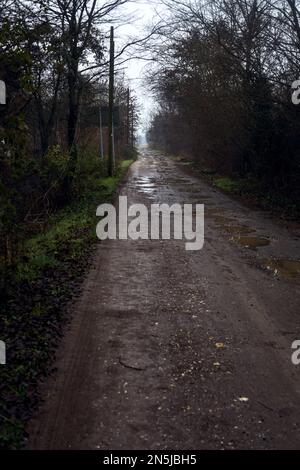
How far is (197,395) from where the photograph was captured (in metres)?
4.32

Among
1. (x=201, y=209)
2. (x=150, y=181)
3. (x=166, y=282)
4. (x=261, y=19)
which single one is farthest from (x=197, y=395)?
(x=150, y=181)

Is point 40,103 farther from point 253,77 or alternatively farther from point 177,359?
point 177,359

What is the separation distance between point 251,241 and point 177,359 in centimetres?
617

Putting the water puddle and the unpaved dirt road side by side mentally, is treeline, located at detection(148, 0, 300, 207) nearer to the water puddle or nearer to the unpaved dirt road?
the water puddle

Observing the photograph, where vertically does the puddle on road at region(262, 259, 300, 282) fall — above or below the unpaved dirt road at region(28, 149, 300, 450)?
above

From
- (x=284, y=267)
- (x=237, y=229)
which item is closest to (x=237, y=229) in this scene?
(x=237, y=229)

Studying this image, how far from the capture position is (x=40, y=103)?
1587 cm

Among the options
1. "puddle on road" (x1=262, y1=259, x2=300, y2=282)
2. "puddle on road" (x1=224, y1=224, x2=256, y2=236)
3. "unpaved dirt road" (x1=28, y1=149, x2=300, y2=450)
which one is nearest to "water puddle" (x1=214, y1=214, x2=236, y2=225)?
"puddle on road" (x1=224, y1=224, x2=256, y2=236)

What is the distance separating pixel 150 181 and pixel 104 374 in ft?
63.2

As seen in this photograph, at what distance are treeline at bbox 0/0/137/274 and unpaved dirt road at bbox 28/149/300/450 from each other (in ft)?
5.63

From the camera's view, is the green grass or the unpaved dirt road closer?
the unpaved dirt road

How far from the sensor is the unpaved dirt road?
3801 mm

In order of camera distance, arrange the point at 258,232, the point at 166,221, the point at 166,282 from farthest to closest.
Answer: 1. the point at 166,221
2. the point at 258,232
3. the point at 166,282

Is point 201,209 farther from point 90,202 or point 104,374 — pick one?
point 104,374
